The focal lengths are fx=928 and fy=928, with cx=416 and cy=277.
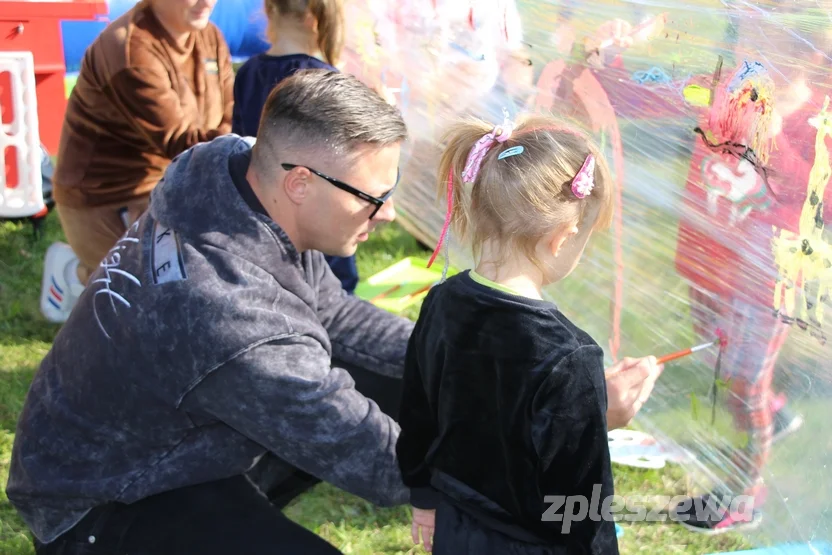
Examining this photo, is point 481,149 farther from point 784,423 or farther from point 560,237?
point 784,423

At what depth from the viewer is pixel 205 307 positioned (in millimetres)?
1542

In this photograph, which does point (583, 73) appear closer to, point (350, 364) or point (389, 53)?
point (350, 364)

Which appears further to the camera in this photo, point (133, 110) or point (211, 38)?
point (211, 38)

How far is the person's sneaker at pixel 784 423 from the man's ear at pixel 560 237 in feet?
2.32

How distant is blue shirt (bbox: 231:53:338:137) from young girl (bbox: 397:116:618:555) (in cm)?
138

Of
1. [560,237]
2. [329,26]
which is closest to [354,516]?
[560,237]

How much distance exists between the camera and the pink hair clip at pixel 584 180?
129 cm

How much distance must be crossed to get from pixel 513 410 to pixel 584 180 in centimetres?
34

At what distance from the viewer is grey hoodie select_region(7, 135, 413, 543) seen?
1.56 metres

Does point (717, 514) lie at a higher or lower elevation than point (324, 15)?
lower

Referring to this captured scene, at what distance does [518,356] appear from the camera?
4.26 ft

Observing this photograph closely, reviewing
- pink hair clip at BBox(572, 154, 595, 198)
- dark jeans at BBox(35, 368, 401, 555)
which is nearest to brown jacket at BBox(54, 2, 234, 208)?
dark jeans at BBox(35, 368, 401, 555)

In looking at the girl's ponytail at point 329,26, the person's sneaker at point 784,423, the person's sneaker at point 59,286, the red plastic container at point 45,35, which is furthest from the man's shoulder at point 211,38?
the person's sneaker at point 784,423

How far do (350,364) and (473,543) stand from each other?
81 cm
